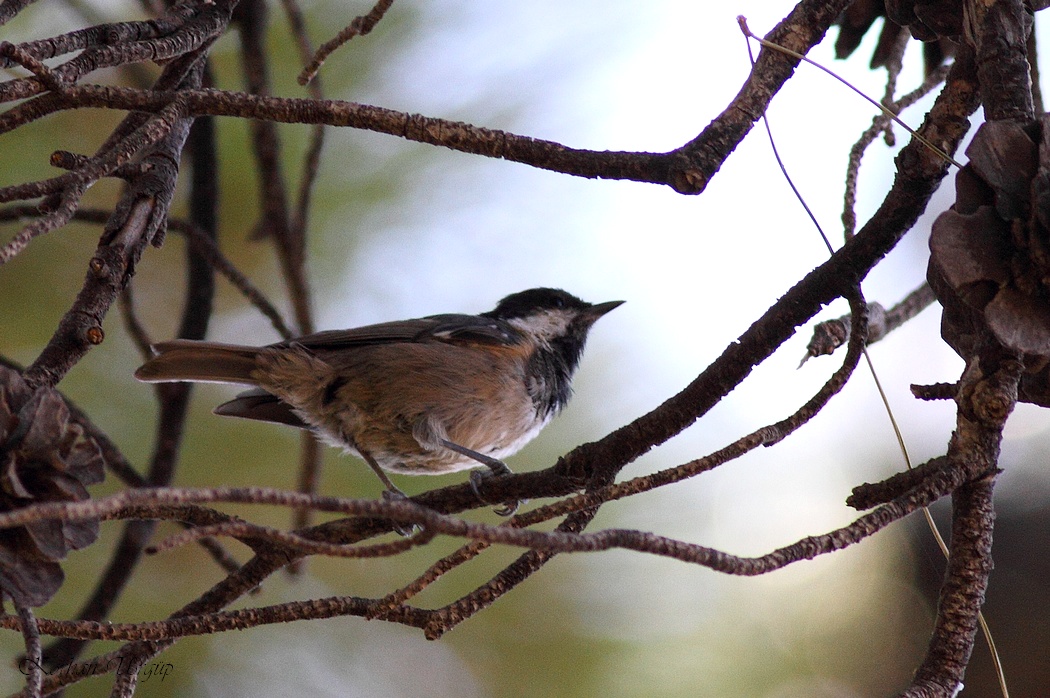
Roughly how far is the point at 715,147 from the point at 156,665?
6.43 feet

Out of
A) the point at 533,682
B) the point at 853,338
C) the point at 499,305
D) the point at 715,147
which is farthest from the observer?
the point at 499,305

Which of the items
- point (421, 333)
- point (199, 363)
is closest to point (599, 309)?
point (421, 333)

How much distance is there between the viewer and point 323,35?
10.2 ft

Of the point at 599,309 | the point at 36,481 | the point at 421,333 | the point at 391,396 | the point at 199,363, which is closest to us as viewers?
the point at 36,481

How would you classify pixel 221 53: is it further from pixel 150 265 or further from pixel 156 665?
pixel 156 665

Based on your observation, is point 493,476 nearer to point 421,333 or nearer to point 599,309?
point 421,333

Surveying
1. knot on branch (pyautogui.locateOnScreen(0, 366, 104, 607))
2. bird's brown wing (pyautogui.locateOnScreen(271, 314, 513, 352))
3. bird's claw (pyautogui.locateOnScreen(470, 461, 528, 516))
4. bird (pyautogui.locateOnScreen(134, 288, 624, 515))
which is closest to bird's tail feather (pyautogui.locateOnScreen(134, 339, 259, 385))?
bird (pyautogui.locateOnScreen(134, 288, 624, 515))

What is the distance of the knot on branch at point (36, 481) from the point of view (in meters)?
1.18

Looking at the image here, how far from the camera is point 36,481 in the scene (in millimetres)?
1216

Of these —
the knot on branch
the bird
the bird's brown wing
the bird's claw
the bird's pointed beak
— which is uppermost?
the bird's pointed beak

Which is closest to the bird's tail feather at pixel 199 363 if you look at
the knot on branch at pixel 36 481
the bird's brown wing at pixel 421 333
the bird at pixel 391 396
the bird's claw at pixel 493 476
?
the bird at pixel 391 396

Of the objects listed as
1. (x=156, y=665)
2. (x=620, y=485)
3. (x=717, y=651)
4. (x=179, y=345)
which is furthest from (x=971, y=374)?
(x=156, y=665)

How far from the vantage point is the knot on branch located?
3.88ft

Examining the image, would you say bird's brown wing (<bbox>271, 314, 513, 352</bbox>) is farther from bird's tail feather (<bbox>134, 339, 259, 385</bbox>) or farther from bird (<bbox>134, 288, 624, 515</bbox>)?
bird's tail feather (<bbox>134, 339, 259, 385</bbox>)
